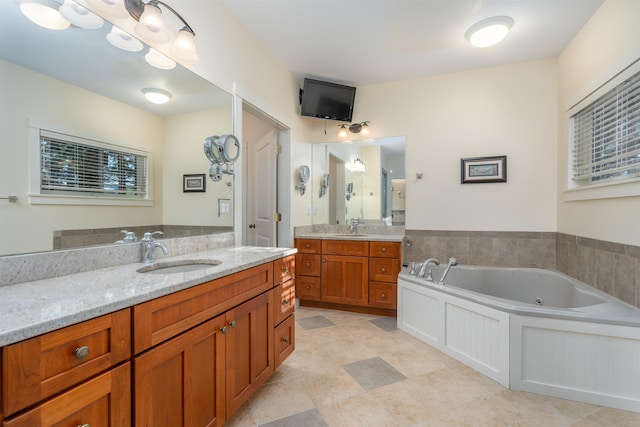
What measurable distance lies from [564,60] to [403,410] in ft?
10.9

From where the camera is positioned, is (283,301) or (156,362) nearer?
(156,362)

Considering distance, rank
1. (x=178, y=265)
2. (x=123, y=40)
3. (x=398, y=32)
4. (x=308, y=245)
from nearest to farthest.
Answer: (x=123, y=40), (x=178, y=265), (x=398, y=32), (x=308, y=245)

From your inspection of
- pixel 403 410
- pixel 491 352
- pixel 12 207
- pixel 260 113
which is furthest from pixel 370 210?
pixel 12 207

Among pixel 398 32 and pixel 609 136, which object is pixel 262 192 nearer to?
pixel 398 32

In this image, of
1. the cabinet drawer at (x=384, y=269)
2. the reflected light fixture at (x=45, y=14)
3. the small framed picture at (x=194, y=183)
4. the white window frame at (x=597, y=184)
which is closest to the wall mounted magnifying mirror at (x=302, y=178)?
the cabinet drawer at (x=384, y=269)

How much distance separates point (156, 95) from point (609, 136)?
3.10m

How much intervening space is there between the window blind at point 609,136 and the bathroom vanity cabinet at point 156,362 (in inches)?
96.8

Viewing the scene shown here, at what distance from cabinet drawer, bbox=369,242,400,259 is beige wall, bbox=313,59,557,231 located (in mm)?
546

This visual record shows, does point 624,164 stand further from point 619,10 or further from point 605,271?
point 619,10

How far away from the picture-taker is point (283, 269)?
1.90 metres

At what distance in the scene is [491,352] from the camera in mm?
1925

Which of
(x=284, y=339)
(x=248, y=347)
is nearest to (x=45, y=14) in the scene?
(x=248, y=347)

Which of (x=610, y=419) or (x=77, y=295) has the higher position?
(x=77, y=295)

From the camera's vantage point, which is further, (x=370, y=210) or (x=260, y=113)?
(x=370, y=210)
